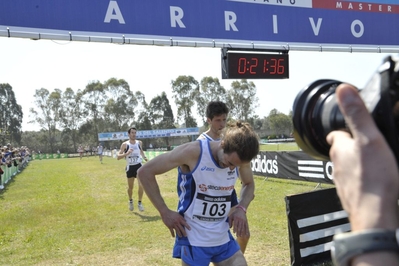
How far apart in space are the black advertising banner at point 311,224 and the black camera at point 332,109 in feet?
12.9

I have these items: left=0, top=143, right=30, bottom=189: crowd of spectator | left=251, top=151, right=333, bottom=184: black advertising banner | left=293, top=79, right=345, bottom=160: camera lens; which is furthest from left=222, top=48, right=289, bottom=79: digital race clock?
left=0, top=143, right=30, bottom=189: crowd of spectator

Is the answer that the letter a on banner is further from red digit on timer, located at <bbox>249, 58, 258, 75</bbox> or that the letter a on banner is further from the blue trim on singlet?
the blue trim on singlet

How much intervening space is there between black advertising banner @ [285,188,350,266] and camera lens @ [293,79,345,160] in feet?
12.9

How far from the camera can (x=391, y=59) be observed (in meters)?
0.83

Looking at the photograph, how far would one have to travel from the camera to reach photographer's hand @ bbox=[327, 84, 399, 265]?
0.73m

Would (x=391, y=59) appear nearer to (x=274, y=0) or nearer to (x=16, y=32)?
(x=16, y=32)

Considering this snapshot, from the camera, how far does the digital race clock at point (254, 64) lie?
6691 mm

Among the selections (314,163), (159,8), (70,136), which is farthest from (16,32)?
(70,136)

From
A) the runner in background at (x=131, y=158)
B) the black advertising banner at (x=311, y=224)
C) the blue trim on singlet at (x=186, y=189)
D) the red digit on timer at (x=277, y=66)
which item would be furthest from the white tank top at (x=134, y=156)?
the blue trim on singlet at (x=186, y=189)

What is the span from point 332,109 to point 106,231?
24.7ft

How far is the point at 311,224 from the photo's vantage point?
4.87 meters

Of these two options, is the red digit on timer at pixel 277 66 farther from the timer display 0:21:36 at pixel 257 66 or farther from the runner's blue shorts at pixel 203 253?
the runner's blue shorts at pixel 203 253

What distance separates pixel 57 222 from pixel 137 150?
8.66 feet

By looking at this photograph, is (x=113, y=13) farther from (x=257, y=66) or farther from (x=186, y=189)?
(x=186, y=189)
